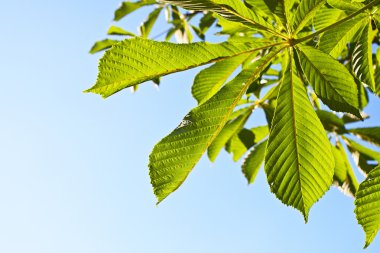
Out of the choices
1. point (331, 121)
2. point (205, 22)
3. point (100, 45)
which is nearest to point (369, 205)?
point (331, 121)

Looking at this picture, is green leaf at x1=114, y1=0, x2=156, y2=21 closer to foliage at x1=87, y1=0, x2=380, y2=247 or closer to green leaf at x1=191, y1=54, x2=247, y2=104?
green leaf at x1=191, y1=54, x2=247, y2=104

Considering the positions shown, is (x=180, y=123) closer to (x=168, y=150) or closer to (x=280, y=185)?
(x=168, y=150)

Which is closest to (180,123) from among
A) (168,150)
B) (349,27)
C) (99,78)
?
(168,150)

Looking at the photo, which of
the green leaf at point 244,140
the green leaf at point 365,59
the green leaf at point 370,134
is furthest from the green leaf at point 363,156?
the green leaf at point 365,59

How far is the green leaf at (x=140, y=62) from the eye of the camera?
36.3 inches

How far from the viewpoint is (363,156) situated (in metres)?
2.07

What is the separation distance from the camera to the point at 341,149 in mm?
2152

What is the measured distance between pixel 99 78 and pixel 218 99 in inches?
10.8

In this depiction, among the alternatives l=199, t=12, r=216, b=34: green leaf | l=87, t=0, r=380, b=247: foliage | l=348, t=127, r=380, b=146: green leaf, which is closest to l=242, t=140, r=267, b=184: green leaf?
l=348, t=127, r=380, b=146: green leaf

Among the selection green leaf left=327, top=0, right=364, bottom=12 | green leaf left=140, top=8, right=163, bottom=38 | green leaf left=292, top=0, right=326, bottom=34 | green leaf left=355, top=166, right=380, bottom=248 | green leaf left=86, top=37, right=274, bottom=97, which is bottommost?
green leaf left=355, top=166, right=380, bottom=248

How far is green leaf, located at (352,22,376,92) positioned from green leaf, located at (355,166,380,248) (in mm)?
334

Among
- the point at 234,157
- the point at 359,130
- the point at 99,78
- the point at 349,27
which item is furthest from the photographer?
the point at 234,157

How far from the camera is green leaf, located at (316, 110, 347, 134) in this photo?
1959 millimetres

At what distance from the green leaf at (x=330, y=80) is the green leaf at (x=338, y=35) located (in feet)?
0.61
